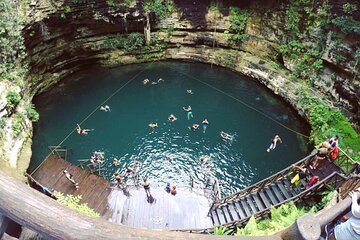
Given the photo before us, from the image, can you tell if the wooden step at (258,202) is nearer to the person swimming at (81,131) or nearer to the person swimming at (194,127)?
the person swimming at (194,127)

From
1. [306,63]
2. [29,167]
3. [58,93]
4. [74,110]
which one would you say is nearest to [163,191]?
[29,167]

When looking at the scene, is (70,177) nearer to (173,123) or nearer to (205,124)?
(173,123)

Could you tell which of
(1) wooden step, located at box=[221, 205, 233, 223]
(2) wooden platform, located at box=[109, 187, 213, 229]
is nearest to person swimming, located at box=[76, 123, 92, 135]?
(2) wooden platform, located at box=[109, 187, 213, 229]

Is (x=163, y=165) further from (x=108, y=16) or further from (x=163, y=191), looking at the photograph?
(x=108, y=16)

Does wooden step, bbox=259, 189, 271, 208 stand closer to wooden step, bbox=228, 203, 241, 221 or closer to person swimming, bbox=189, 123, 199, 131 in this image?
wooden step, bbox=228, 203, 241, 221

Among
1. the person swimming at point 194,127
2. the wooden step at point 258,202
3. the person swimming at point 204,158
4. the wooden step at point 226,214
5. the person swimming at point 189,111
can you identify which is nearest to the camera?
the wooden step at point 258,202

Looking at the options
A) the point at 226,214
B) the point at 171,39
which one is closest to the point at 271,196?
the point at 226,214

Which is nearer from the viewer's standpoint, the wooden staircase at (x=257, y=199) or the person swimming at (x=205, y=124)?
the wooden staircase at (x=257, y=199)

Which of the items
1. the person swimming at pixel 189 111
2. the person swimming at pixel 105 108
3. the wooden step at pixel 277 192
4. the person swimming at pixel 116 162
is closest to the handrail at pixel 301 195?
the wooden step at pixel 277 192
